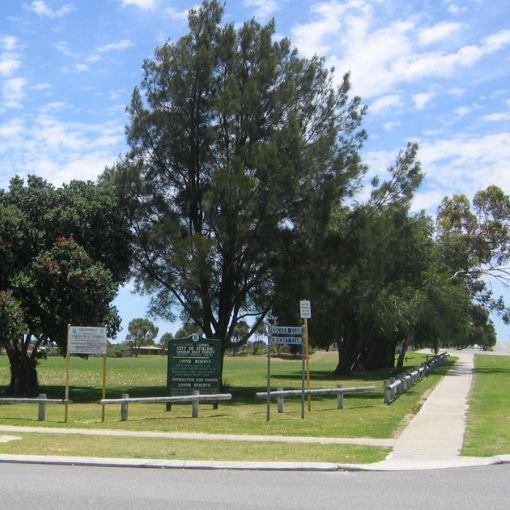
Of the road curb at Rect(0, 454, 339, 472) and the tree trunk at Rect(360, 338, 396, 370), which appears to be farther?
the tree trunk at Rect(360, 338, 396, 370)

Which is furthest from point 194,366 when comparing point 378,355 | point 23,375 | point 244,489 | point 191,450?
point 378,355

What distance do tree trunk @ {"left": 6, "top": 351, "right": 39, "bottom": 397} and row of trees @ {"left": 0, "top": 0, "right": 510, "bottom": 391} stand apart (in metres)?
0.08

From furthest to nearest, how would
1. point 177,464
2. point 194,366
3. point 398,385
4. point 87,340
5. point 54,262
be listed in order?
→ 1. point 398,385
2. point 54,262
3. point 194,366
4. point 87,340
5. point 177,464

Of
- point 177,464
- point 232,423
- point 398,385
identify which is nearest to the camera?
point 177,464

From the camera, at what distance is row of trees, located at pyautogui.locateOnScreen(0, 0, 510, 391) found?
79.6 ft

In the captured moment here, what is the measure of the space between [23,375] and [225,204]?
1001cm

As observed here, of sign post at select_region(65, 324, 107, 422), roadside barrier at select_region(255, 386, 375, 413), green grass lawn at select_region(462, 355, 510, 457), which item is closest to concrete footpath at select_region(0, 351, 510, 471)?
green grass lawn at select_region(462, 355, 510, 457)

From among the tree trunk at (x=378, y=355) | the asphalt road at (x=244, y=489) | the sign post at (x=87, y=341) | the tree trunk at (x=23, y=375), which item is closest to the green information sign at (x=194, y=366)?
the sign post at (x=87, y=341)

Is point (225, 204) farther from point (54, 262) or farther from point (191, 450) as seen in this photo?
point (191, 450)

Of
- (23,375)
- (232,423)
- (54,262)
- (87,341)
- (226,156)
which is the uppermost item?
(226,156)

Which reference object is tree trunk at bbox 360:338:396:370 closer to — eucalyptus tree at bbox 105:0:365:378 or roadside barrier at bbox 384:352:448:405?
roadside barrier at bbox 384:352:448:405

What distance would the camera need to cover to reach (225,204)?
24031 mm

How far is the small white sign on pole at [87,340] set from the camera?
1788cm

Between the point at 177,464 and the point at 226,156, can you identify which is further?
the point at 226,156
